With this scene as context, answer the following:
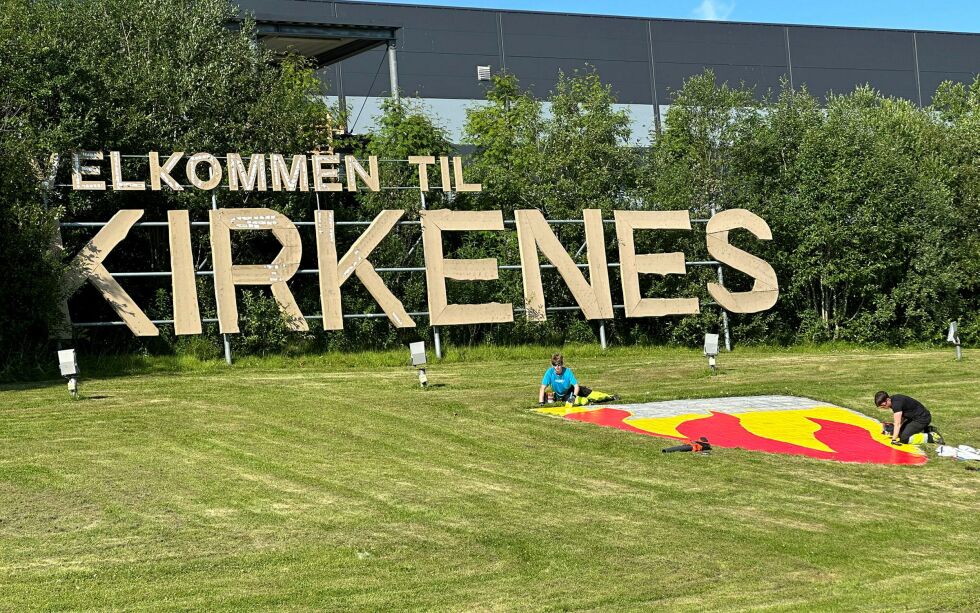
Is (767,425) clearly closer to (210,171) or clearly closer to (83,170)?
(210,171)

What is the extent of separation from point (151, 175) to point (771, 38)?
1503 inches

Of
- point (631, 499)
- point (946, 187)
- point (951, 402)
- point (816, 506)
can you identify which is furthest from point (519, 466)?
point (946, 187)


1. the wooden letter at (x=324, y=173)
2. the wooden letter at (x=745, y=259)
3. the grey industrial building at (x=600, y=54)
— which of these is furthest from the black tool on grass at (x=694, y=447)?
the grey industrial building at (x=600, y=54)

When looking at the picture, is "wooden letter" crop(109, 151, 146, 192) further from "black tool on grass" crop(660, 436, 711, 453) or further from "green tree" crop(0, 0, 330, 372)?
"black tool on grass" crop(660, 436, 711, 453)

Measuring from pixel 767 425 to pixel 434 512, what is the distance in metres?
9.44

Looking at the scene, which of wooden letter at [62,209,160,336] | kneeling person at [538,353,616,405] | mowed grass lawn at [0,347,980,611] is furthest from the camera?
wooden letter at [62,209,160,336]

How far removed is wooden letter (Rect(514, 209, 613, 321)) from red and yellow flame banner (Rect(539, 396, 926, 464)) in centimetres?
916

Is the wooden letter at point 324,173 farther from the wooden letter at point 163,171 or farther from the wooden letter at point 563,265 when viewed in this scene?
the wooden letter at point 563,265

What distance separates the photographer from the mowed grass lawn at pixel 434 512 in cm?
1184

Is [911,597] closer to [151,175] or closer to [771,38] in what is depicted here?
[151,175]

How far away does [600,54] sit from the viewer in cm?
5572

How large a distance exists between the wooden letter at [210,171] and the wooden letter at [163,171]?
1.18ft

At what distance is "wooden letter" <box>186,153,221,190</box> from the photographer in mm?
30484

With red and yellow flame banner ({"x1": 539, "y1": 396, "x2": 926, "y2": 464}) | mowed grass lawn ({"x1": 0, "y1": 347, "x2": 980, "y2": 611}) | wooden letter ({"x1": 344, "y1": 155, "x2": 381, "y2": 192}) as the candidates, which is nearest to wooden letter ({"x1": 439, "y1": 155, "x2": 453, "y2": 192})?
wooden letter ({"x1": 344, "y1": 155, "x2": 381, "y2": 192})
